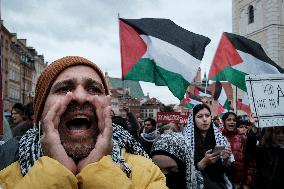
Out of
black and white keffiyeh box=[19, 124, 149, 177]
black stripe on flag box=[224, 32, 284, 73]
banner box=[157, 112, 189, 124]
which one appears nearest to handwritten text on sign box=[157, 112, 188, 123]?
banner box=[157, 112, 189, 124]

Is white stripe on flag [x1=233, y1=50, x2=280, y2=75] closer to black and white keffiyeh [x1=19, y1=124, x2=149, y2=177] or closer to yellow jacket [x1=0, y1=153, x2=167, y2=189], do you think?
black and white keffiyeh [x1=19, y1=124, x2=149, y2=177]

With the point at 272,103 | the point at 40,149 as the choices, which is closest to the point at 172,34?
the point at 272,103

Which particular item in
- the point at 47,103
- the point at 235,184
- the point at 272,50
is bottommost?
the point at 235,184

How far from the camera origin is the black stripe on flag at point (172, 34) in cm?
621

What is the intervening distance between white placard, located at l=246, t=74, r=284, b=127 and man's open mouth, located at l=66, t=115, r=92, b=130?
11.1 feet

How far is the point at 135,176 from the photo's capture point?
5.71 feet

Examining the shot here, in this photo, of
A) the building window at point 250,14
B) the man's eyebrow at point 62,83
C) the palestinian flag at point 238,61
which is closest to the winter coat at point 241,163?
the palestinian flag at point 238,61

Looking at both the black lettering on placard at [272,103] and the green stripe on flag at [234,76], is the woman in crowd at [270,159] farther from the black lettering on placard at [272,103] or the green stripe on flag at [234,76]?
the green stripe on flag at [234,76]

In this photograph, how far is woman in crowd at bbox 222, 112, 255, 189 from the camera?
16.9 ft

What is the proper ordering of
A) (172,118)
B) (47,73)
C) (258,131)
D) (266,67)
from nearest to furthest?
1. (47,73)
2. (258,131)
3. (266,67)
4. (172,118)

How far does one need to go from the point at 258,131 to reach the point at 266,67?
7.60 feet

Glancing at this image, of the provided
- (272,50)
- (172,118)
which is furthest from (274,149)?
(272,50)

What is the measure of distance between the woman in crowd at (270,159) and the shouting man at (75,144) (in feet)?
9.85

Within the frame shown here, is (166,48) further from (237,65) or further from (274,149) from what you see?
(274,149)
